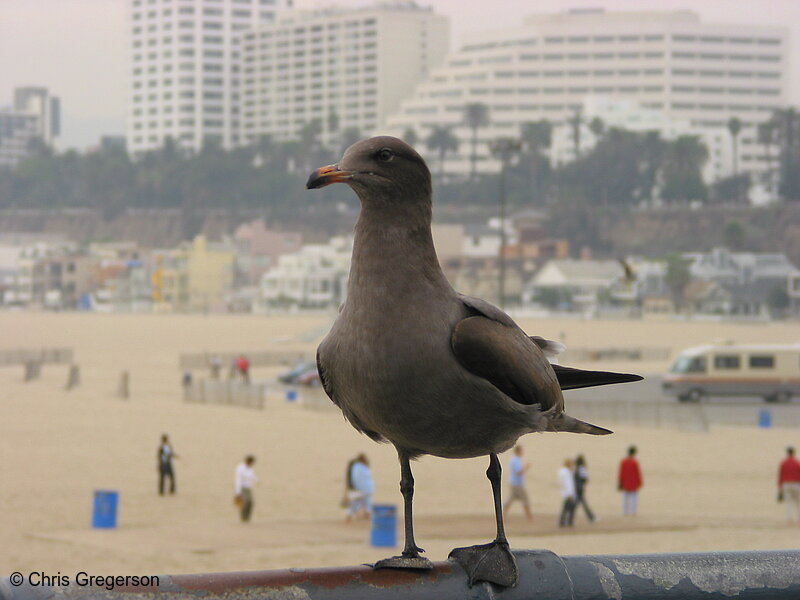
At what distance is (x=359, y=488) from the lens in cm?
1770

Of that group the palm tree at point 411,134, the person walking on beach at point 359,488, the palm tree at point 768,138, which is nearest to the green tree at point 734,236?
the palm tree at point 768,138

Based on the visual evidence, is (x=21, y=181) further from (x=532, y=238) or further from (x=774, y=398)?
(x=774, y=398)

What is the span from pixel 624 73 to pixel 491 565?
18099 cm

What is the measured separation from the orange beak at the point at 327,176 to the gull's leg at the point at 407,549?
584 mm

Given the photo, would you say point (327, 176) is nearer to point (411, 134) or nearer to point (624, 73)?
point (411, 134)

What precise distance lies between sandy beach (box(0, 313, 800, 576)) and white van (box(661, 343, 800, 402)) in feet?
18.4

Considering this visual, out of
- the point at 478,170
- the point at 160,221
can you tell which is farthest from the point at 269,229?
the point at 478,170

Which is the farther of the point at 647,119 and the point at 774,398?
the point at 647,119

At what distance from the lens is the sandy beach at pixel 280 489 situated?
1567 centimetres

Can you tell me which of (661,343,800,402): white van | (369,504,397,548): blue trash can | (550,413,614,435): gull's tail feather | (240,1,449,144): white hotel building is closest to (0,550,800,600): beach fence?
(550,413,614,435): gull's tail feather

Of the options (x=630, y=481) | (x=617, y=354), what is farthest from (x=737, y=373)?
(x=617, y=354)

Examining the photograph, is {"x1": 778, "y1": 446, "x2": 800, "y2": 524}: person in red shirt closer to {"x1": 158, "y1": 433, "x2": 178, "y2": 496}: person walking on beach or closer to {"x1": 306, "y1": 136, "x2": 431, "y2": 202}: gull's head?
{"x1": 158, "y1": 433, "x2": 178, "y2": 496}: person walking on beach

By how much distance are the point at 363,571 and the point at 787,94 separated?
184482 mm

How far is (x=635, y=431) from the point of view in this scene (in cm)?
3186
